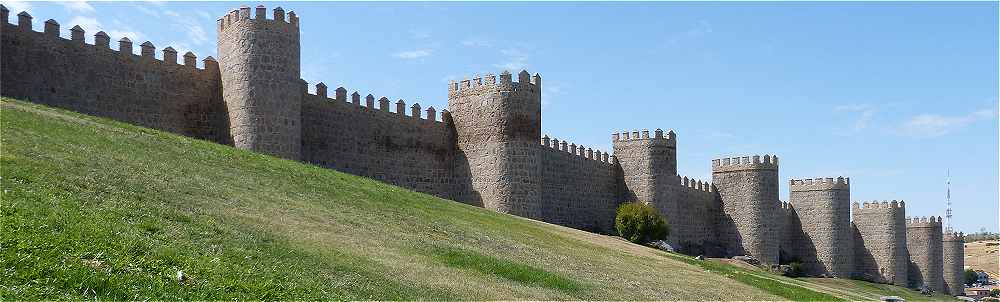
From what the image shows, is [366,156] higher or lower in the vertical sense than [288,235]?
higher

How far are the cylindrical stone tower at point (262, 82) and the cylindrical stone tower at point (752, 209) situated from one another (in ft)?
96.0

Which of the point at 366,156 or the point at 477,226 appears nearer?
the point at 477,226

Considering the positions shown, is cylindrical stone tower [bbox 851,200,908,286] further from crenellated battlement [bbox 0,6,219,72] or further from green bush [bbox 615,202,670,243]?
crenellated battlement [bbox 0,6,219,72]

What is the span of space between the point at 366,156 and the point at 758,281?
47.0ft

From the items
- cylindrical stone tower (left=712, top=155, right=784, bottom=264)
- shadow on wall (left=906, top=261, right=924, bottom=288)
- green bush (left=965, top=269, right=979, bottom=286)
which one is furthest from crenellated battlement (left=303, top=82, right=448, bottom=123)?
green bush (left=965, top=269, right=979, bottom=286)

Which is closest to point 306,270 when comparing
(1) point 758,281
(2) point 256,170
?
(2) point 256,170

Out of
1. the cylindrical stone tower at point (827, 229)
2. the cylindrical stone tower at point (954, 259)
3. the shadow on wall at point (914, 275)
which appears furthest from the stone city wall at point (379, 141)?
the cylindrical stone tower at point (954, 259)

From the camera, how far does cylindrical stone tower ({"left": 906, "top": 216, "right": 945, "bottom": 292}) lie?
63.1 m

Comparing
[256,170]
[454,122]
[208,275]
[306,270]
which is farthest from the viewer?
[454,122]

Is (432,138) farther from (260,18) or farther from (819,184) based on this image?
(819,184)

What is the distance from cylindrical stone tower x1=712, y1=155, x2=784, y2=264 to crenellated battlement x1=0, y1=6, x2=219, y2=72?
101 ft

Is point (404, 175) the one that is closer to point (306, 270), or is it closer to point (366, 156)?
point (366, 156)

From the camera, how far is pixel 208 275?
10.2 meters

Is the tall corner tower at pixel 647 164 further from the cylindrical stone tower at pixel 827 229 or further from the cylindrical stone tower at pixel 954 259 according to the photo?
the cylindrical stone tower at pixel 954 259
